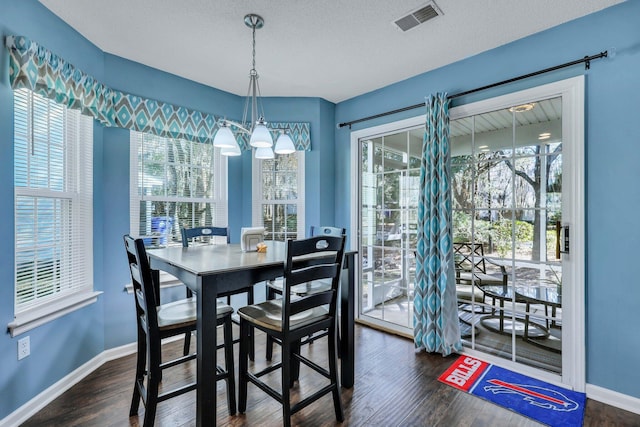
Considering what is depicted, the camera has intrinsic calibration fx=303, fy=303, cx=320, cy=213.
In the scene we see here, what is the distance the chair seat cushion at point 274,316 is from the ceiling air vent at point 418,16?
2047 mm

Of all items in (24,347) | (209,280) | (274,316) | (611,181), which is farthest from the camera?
(611,181)

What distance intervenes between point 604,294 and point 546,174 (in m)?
0.91

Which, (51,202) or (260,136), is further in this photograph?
(51,202)

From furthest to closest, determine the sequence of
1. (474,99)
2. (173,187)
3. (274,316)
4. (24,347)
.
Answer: (173,187)
(474,99)
(24,347)
(274,316)

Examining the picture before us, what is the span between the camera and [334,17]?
6.86 ft

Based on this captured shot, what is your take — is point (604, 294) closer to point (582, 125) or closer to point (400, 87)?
point (582, 125)

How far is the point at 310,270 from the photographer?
1648 mm

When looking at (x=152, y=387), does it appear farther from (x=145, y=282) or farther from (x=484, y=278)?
(x=484, y=278)

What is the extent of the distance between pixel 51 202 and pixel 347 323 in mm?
2252

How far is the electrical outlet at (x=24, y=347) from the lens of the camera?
1822 millimetres

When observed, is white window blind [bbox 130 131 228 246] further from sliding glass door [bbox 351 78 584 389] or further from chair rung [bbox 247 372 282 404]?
sliding glass door [bbox 351 78 584 389]

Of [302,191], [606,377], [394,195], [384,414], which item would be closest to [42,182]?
[302,191]

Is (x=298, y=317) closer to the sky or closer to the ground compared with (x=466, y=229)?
closer to the ground

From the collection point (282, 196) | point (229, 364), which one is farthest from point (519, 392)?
point (282, 196)
